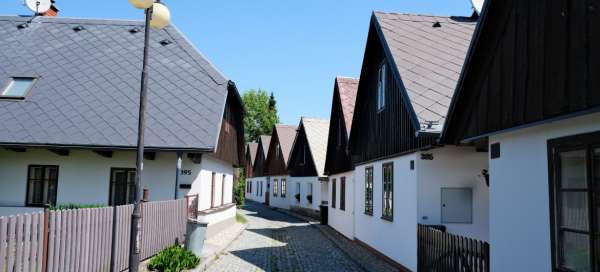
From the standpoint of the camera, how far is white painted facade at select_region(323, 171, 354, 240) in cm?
1845

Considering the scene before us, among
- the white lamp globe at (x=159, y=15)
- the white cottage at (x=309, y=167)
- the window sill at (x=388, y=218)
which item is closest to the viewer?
the white lamp globe at (x=159, y=15)

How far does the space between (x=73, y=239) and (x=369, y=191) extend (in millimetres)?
9675

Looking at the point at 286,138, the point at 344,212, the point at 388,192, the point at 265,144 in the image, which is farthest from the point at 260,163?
the point at 388,192

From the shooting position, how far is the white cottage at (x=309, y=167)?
3014cm

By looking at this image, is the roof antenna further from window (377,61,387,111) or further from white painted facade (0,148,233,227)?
window (377,61,387,111)

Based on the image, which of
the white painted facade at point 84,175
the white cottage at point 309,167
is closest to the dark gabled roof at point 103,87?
the white painted facade at point 84,175

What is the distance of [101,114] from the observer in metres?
15.7

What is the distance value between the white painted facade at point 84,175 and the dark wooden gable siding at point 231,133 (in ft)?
7.00

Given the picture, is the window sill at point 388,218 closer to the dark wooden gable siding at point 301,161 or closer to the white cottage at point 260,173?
the dark wooden gable siding at point 301,161

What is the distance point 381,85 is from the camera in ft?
45.6

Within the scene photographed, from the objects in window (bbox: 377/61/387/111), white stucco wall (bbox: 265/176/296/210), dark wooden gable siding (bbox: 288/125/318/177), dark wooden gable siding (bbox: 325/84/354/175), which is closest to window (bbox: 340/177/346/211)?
dark wooden gable siding (bbox: 325/84/354/175)

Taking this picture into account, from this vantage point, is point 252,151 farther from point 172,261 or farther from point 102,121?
point 172,261

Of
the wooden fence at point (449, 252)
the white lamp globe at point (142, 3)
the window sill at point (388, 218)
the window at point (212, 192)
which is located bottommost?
the wooden fence at point (449, 252)

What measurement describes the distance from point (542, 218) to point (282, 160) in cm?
3464
